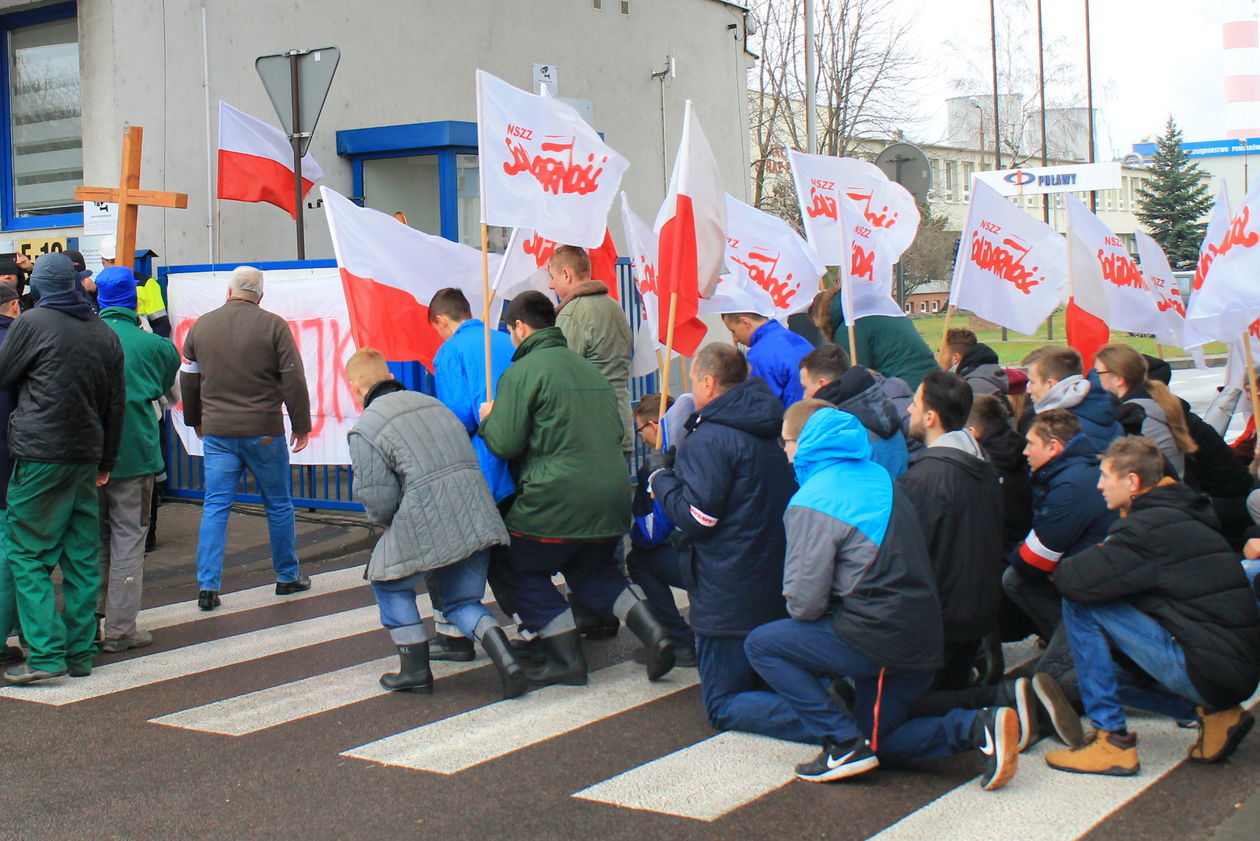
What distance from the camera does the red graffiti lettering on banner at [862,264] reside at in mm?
8703

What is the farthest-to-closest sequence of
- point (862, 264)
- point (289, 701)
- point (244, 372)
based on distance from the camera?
point (862, 264) < point (244, 372) < point (289, 701)

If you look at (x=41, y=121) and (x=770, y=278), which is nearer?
(x=770, y=278)

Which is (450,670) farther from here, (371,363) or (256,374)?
(256,374)

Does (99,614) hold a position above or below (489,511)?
below

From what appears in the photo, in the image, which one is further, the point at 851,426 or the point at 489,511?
the point at 489,511

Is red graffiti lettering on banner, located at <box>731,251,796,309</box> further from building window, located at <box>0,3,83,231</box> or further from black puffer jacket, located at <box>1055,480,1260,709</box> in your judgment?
building window, located at <box>0,3,83,231</box>

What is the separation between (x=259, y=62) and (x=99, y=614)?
5297mm

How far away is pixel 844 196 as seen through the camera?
8.81m

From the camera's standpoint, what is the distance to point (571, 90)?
17.5m

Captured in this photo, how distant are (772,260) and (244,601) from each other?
4059 mm

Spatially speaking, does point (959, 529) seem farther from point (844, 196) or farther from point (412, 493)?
point (844, 196)

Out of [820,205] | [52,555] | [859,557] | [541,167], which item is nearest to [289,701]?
[52,555]

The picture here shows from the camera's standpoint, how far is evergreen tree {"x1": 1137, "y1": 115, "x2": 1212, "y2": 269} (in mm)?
59594

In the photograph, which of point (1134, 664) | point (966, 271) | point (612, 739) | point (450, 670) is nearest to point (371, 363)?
point (450, 670)
